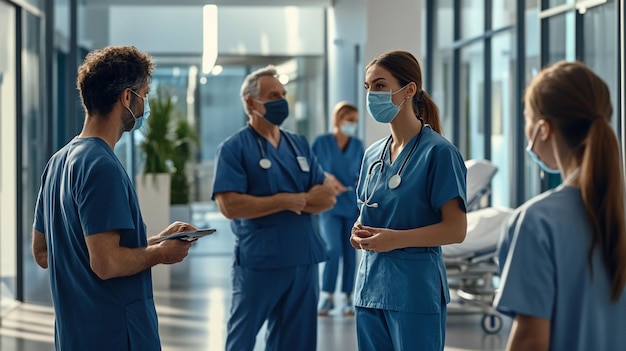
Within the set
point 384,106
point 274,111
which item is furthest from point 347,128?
point 384,106

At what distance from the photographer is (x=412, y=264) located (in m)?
2.76

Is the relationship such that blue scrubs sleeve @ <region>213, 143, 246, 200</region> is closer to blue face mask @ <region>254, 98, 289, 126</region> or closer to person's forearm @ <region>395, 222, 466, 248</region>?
blue face mask @ <region>254, 98, 289, 126</region>

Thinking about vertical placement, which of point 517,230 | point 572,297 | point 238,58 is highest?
point 238,58

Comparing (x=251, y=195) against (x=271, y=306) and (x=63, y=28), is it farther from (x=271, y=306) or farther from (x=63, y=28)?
(x=63, y=28)

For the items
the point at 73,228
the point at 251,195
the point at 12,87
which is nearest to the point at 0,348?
the point at 12,87

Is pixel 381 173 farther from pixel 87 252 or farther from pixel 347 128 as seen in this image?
pixel 347 128

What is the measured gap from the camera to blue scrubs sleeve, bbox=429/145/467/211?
8.84 feet

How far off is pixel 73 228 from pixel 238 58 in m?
Result: 9.64

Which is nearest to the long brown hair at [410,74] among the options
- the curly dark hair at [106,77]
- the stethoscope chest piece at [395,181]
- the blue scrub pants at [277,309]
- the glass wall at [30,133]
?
the stethoscope chest piece at [395,181]

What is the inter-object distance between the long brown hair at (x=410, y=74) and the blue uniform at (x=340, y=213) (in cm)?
384

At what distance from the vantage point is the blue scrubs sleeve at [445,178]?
8.84 ft

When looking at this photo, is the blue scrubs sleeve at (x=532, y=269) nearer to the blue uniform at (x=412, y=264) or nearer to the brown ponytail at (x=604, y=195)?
the brown ponytail at (x=604, y=195)

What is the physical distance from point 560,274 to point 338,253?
17.3 feet

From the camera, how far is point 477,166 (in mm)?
6254
